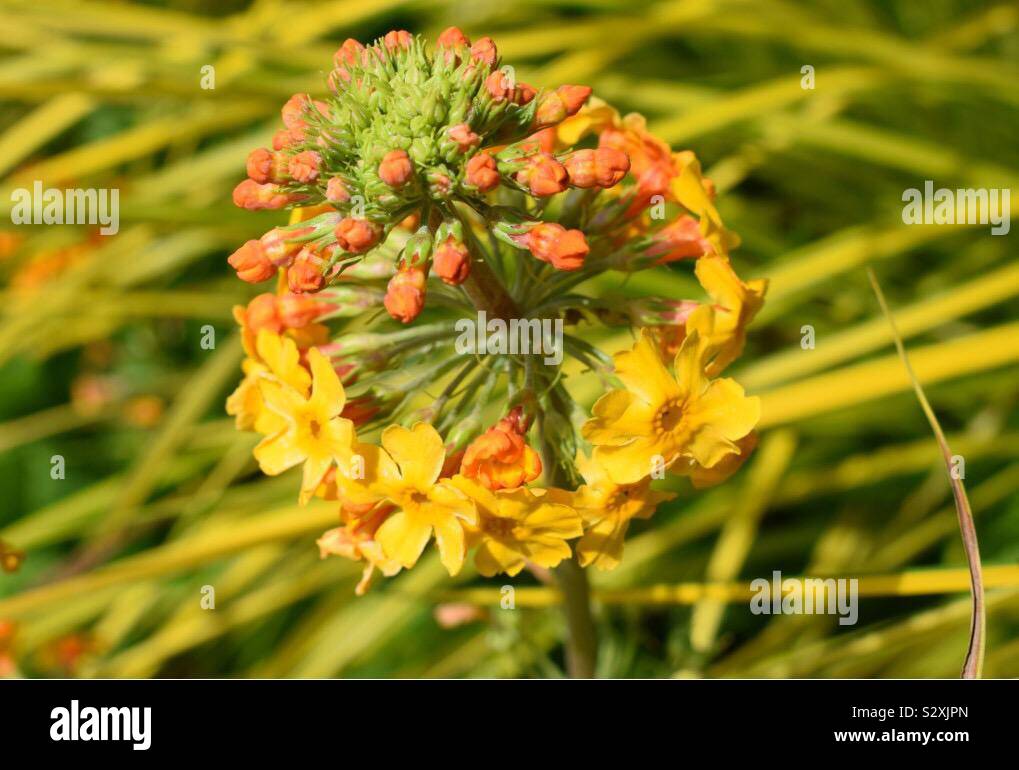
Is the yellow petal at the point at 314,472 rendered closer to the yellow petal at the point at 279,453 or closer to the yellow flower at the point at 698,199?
the yellow petal at the point at 279,453

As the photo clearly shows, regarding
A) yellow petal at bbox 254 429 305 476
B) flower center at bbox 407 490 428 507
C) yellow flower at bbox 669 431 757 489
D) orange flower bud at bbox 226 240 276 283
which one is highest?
orange flower bud at bbox 226 240 276 283

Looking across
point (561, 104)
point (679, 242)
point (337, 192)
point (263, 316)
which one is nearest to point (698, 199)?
point (679, 242)

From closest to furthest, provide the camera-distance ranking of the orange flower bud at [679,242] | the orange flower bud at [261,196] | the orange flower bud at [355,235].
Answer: the orange flower bud at [355,235]
the orange flower bud at [261,196]
the orange flower bud at [679,242]

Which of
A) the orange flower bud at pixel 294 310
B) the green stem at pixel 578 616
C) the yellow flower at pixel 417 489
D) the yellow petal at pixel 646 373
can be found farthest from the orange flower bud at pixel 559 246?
the green stem at pixel 578 616

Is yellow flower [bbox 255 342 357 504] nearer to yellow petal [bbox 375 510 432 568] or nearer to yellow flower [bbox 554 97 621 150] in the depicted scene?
yellow petal [bbox 375 510 432 568]

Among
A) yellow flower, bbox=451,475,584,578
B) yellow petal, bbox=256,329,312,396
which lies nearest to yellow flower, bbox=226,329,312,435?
yellow petal, bbox=256,329,312,396

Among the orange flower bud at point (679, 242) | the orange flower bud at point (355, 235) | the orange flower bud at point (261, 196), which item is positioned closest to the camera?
the orange flower bud at point (355, 235)

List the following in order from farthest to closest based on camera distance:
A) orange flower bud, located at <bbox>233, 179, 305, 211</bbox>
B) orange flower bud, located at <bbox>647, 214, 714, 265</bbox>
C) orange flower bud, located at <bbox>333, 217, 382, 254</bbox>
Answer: orange flower bud, located at <bbox>647, 214, 714, 265</bbox> < orange flower bud, located at <bbox>233, 179, 305, 211</bbox> < orange flower bud, located at <bbox>333, 217, 382, 254</bbox>

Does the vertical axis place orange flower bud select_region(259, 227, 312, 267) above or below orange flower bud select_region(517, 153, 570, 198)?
below
